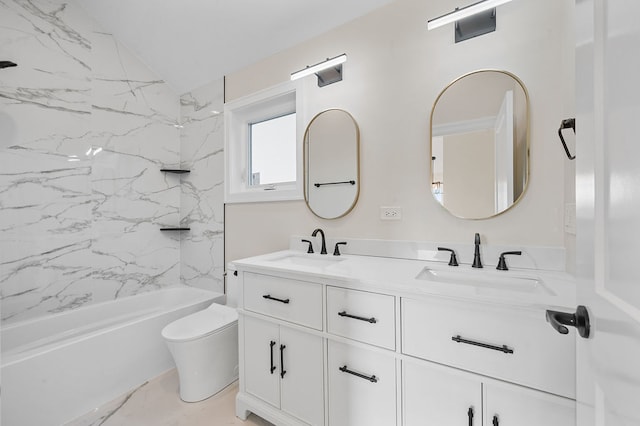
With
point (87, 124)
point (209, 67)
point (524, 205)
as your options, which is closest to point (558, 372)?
point (524, 205)

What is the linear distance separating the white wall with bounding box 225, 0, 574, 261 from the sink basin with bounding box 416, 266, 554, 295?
0.67 ft

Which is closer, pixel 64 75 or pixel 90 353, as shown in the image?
pixel 90 353

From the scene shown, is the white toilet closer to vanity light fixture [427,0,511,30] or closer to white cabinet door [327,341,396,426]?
white cabinet door [327,341,396,426]

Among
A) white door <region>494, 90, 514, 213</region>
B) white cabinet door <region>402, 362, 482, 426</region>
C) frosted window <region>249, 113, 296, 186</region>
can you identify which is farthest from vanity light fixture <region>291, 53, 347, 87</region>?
white cabinet door <region>402, 362, 482, 426</region>

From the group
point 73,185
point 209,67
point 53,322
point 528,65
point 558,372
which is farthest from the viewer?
point 209,67

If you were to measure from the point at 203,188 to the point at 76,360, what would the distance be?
158cm

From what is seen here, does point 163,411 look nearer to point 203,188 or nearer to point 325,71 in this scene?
point 203,188

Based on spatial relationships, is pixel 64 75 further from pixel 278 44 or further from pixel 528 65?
pixel 528 65

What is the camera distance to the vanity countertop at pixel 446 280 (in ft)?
2.91

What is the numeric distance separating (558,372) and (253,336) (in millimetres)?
1300

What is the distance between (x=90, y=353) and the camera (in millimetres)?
1664

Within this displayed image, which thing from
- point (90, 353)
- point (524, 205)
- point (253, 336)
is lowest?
point (90, 353)

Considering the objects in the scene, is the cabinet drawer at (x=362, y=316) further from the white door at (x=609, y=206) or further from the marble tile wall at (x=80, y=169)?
the marble tile wall at (x=80, y=169)

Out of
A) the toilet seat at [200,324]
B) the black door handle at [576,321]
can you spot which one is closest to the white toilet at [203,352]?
the toilet seat at [200,324]
